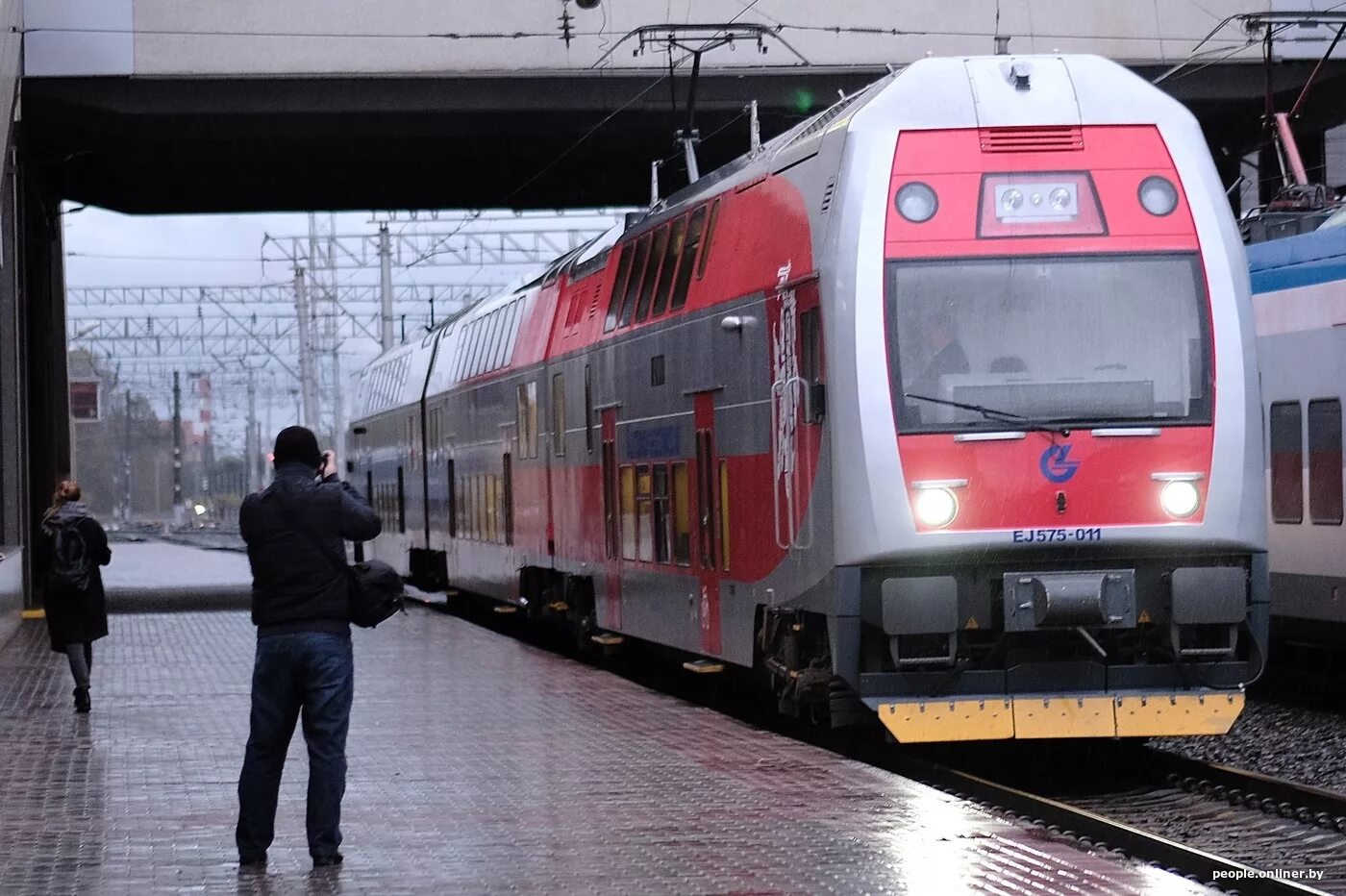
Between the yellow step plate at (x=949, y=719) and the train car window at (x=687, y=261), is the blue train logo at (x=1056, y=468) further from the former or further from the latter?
the train car window at (x=687, y=261)

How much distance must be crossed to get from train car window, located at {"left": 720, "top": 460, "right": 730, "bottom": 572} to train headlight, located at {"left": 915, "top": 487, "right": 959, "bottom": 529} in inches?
110

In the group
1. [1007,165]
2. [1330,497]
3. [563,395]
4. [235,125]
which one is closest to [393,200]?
[235,125]

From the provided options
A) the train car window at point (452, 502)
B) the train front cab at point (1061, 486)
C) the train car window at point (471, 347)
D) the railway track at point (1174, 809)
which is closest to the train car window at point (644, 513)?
the railway track at point (1174, 809)

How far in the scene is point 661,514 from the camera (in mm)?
16078

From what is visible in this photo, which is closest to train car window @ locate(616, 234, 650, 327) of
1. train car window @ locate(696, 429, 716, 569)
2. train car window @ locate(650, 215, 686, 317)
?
train car window @ locate(650, 215, 686, 317)

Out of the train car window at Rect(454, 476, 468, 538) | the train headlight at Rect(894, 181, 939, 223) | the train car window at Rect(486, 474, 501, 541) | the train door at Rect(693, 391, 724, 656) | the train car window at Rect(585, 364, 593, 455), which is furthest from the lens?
the train car window at Rect(454, 476, 468, 538)

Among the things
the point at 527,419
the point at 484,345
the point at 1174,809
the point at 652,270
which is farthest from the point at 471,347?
the point at 1174,809

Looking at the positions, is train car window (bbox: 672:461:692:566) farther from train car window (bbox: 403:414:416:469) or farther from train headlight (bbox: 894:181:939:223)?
train car window (bbox: 403:414:416:469)

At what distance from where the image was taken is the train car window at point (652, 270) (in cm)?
1638

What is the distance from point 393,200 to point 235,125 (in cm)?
802

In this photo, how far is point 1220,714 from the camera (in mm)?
11516

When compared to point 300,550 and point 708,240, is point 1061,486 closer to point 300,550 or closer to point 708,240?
point 708,240

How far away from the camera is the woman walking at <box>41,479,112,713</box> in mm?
15461

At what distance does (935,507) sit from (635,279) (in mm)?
6226
